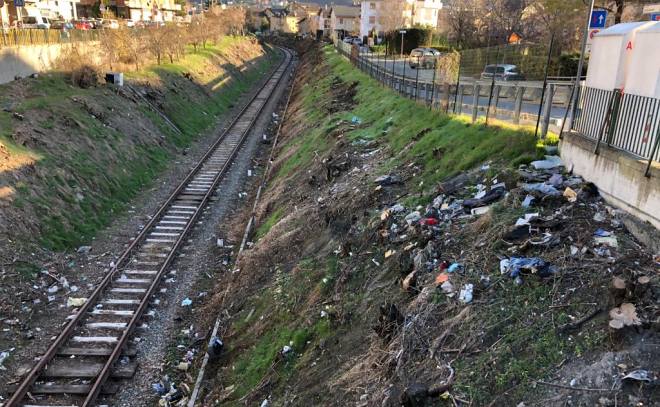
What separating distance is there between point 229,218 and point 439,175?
31.2 feet

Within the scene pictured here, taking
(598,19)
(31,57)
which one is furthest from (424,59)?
(598,19)

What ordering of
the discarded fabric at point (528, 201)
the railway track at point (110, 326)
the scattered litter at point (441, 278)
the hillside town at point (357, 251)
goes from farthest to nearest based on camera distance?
the railway track at point (110, 326)
the discarded fabric at point (528, 201)
the scattered litter at point (441, 278)
the hillside town at point (357, 251)

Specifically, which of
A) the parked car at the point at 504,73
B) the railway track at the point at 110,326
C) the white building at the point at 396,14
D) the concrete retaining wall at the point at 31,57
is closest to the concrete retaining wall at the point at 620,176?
the railway track at the point at 110,326

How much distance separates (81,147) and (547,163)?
18.3m

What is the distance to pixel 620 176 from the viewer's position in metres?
8.21

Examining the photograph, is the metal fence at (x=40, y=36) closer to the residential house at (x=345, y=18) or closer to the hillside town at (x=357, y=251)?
the hillside town at (x=357, y=251)

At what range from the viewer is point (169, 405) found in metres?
9.92

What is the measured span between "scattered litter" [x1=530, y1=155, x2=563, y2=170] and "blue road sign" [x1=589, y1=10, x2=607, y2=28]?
3935 millimetres

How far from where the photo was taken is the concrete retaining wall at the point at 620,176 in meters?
7.40

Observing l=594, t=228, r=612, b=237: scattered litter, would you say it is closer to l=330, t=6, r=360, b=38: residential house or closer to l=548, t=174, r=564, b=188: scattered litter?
l=548, t=174, r=564, b=188: scattered litter

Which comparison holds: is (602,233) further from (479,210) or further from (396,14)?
(396,14)

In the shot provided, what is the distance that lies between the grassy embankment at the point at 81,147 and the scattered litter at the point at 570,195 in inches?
550

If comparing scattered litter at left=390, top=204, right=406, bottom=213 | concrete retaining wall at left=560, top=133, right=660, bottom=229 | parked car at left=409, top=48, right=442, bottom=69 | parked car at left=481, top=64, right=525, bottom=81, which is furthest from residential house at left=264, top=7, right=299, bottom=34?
concrete retaining wall at left=560, top=133, right=660, bottom=229

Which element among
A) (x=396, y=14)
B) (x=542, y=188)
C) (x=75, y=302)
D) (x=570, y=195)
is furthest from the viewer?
(x=396, y=14)
